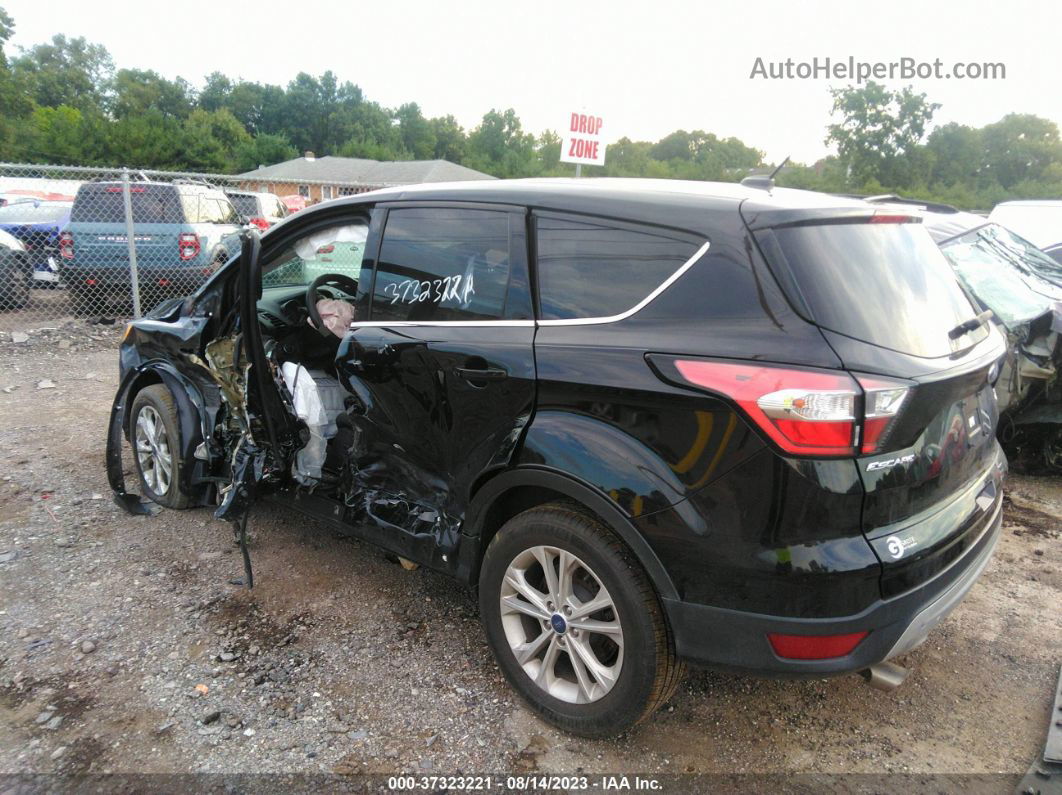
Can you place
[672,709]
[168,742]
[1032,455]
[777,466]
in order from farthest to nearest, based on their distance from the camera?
1. [1032,455]
2. [672,709]
3. [168,742]
4. [777,466]

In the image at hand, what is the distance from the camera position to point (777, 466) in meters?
1.90

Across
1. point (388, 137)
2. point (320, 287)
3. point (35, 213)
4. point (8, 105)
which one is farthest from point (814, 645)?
point (388, 137)

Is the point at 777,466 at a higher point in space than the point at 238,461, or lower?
higher

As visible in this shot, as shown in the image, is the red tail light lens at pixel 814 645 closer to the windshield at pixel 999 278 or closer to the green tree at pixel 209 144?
the windshield at pixel 999 278

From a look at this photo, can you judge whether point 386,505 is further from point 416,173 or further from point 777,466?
point 416,173

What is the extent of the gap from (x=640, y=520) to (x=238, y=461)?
2267 millimetres

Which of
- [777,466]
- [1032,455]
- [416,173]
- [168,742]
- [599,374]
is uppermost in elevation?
[416,173]

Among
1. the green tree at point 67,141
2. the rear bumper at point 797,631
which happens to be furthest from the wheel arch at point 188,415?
the green tree at point 67,141

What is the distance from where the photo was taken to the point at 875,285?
217 centimetres

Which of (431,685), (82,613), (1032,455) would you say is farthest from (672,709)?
(1032,455)

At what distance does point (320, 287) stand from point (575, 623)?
8.06ft

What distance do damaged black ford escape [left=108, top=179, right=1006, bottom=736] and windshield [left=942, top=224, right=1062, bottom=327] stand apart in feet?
7.78

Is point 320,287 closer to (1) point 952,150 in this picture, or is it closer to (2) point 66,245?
(2) point 66,245

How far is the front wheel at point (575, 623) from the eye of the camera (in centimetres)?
219
